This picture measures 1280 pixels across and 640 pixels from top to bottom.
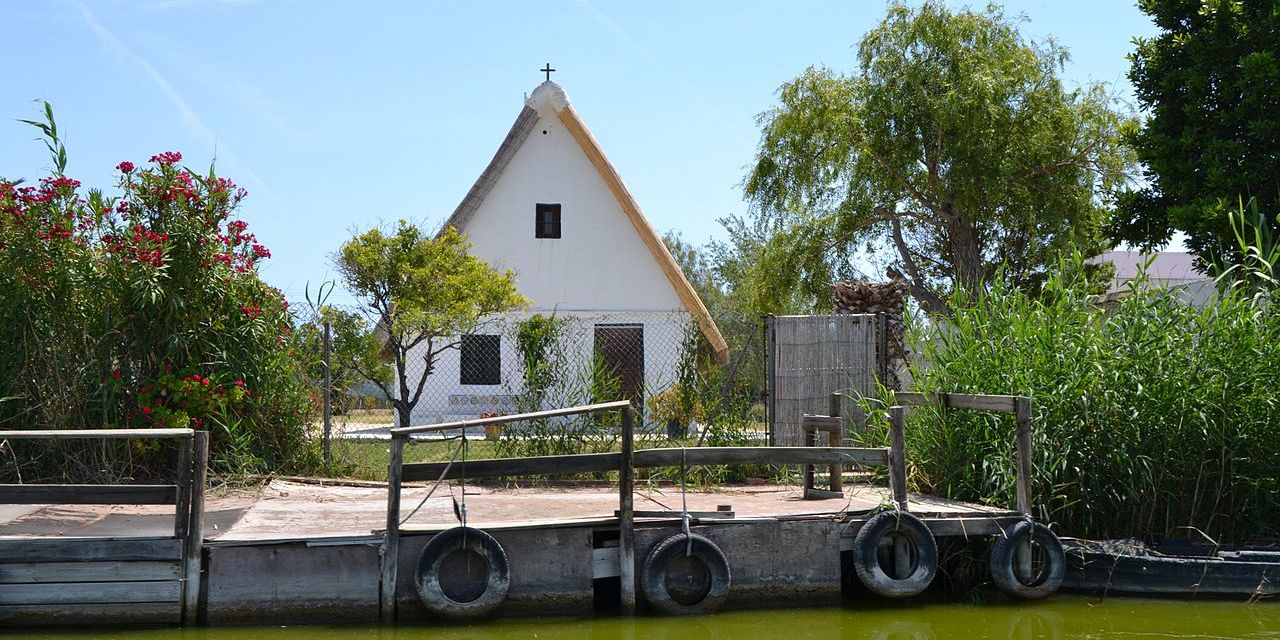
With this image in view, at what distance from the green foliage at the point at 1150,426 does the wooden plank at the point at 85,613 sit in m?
5.75

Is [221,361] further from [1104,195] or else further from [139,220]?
[1104,195]

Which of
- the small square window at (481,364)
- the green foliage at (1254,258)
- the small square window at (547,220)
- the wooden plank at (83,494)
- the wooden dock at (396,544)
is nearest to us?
the wooden plank at (83,494)

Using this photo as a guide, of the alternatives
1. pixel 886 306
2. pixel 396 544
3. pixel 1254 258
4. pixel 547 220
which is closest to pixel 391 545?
pixel 396 544

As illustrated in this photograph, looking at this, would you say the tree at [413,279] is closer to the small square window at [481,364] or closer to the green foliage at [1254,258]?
the small square window at [481,364]

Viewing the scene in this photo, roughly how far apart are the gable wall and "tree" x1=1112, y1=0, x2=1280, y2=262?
8.88 metres

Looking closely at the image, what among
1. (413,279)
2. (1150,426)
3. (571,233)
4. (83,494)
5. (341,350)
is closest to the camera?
(83,494)

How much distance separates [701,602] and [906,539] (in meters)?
1.56

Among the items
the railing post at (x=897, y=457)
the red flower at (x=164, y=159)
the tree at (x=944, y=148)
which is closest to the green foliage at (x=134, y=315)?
the red flower at (x=164, y=159)

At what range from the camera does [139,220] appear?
10312 mm

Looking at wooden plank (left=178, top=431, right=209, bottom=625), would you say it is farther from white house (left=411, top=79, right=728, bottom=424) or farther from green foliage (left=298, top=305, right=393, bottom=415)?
white house (left=411, top=79, right=728, bottom=424)

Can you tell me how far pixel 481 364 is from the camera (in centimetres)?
1986

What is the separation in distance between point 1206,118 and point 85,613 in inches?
478

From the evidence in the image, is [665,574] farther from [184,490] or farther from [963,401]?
[184,490]

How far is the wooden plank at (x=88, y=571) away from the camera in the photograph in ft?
24.0
